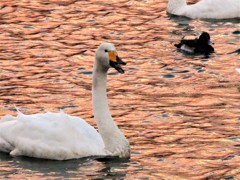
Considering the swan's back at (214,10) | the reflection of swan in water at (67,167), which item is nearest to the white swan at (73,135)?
the reflection of swan in water at (67,167)

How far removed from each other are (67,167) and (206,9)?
11.3 m

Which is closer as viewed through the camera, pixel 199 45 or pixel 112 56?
pixel 112 56

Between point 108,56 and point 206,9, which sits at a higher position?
point 108,56

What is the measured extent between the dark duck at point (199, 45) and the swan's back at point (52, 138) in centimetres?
676

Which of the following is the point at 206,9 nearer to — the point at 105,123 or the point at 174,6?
the point at 174,6

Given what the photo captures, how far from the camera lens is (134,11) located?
85.3 ft

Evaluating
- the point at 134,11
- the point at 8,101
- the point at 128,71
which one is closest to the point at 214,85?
the point at 128,71

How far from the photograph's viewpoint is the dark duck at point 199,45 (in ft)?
73.1

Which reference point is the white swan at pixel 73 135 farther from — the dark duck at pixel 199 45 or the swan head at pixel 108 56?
the dark duck at pixel 199 45

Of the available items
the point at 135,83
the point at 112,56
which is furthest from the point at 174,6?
the point at 112,56

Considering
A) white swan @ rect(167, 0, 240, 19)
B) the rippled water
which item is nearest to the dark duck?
the rippled water

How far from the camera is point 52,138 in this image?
51.3ft

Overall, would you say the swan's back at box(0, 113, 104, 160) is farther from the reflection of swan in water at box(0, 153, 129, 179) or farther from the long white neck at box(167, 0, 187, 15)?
the long white neck at box(167, 0, 187, 15)


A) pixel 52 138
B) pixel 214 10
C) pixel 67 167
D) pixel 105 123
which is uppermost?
pixel 105 123
